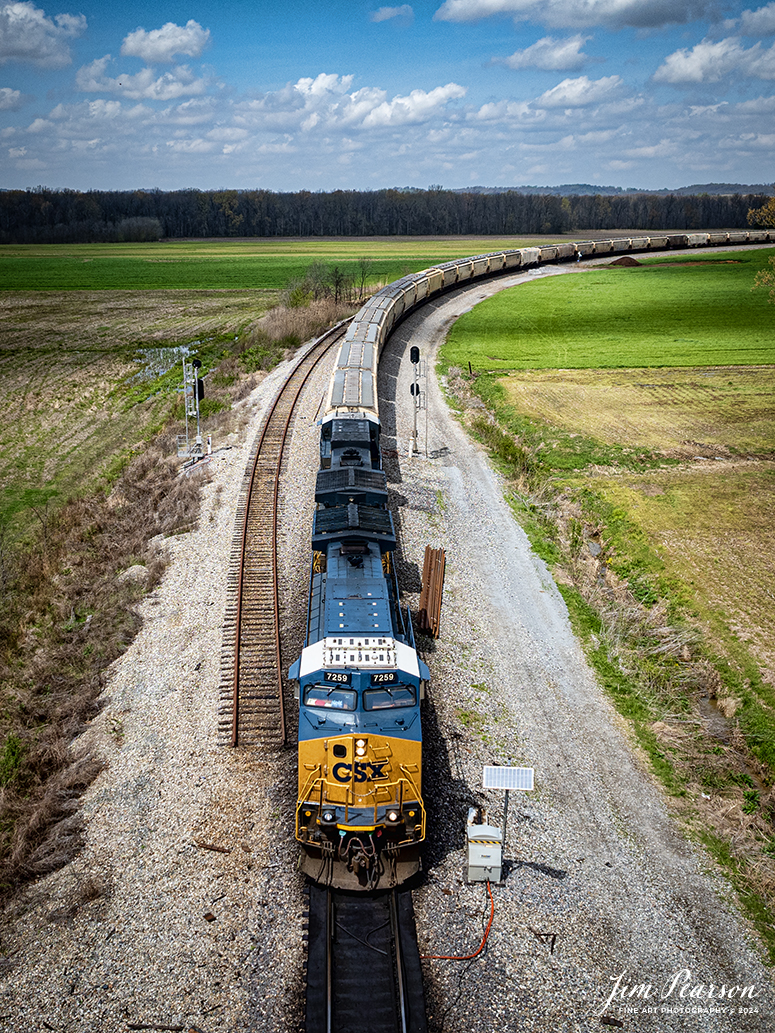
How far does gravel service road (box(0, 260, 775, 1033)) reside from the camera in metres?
10.7

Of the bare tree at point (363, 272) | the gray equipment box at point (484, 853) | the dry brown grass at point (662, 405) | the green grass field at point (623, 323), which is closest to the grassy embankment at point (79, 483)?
the gray equipment box at point (484, 853)

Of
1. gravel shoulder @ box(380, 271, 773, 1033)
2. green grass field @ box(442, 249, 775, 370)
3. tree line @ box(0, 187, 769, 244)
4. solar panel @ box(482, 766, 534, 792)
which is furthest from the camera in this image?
tree line @ box(0, 187, 769, 244)

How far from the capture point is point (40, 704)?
17.0m

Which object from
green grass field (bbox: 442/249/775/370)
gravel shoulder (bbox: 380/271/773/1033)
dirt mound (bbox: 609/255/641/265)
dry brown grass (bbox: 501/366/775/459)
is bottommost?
gravel shoulder (bbox: 380/271/773/1033)

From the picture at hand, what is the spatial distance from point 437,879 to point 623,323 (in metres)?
54.8

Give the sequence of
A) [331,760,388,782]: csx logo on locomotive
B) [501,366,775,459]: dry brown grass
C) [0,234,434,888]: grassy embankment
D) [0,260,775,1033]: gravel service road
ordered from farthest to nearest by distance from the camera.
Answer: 1. [501,366,775,459]: dry brown grass
2. [0,234,434,888]: grassy embankment
3. [331,760,388,782]: csx logo on locomotive
4. [0,260,775,1033]: gravel service road

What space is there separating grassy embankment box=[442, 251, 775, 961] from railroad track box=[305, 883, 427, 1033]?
245 inches

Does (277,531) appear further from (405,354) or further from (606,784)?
(405,354)

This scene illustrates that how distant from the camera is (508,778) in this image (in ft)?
41.7

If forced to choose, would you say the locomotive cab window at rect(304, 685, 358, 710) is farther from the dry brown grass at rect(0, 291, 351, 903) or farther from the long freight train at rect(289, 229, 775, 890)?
the dry brown grass at rect(0, 291, 351, 903)

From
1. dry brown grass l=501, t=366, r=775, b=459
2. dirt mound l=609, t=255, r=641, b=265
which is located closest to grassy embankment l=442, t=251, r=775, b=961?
dry brown grass l=501, t=366, r=775, b=459

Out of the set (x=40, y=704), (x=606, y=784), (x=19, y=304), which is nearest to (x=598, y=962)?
(x=606, y=784)

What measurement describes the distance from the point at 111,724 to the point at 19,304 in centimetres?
7941

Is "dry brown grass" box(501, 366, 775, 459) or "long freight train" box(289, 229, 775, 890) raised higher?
"dry brown grass" box(501, 366, 775, 459)
